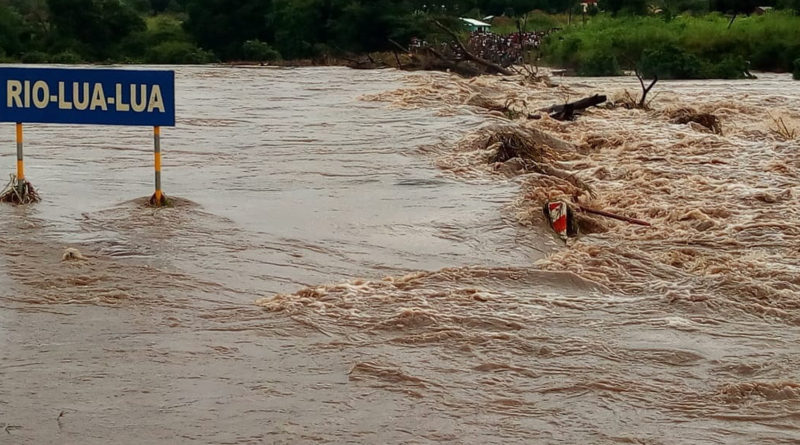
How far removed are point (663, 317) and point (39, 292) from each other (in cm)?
431

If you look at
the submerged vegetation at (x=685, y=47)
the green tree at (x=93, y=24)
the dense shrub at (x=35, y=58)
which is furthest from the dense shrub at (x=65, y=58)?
the submerged vegetation at (x=685, y=47)

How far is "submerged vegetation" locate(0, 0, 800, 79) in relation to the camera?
4053 centimetres

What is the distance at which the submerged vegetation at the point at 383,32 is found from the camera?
40531 mm

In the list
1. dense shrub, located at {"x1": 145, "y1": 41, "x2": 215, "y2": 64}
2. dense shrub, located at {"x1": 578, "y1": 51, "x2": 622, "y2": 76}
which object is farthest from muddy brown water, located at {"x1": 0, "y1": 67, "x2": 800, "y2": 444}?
dense shrub, located at {"x1": 145, "y1": 41, "x2": 215, "y2": 64}

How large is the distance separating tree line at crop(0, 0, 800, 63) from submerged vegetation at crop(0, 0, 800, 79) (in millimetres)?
64

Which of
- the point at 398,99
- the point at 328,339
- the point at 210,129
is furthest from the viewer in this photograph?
the point at 398,99

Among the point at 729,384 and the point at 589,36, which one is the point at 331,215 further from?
the point at 589,36

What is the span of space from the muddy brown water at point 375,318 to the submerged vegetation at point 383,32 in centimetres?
2565

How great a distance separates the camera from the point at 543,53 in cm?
4700

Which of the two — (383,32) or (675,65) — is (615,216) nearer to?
(675,65)

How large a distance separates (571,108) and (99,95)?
39.5 feet

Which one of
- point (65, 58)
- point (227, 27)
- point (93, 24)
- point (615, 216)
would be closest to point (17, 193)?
point (615, 216)

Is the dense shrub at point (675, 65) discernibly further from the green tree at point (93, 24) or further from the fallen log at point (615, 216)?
the green tree at point (93, 24)

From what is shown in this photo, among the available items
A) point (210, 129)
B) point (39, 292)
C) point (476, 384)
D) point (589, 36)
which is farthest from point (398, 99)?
point (589, 36)
